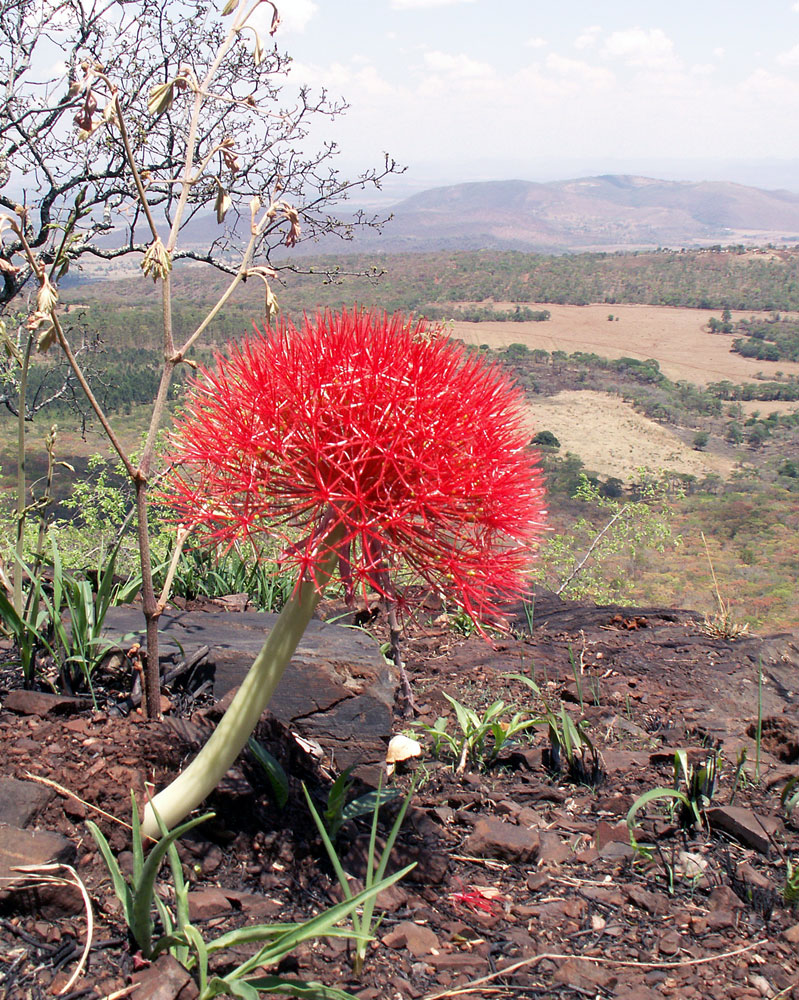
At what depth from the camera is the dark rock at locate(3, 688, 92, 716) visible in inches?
127

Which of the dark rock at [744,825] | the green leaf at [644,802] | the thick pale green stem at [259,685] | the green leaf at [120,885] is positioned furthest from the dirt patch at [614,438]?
the green leaf at [120,885]

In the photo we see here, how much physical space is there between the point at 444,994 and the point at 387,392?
1.67 meters

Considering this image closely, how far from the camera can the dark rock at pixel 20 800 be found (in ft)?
8.04

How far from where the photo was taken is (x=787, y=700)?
5203 mm

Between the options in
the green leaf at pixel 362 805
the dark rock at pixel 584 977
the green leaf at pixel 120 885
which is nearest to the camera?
the green leaf at pixel 120 885

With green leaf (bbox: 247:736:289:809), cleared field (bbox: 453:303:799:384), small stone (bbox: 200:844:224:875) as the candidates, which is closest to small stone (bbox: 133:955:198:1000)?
small stone (bbox: 200:844:224:875)

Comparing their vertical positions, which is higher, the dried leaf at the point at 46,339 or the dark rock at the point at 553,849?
the dried leaf at the point at 46,339

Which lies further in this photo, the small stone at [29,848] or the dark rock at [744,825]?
the dark rock at [744,825]

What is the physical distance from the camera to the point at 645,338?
76812 millimetres

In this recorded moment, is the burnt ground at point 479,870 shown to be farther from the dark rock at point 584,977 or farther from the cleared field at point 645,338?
the cleared field at point 645,338

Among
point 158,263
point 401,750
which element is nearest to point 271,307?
point 158,263

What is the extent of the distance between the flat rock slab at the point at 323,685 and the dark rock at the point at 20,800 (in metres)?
1.19

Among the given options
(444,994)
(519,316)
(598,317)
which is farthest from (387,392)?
(598,317)

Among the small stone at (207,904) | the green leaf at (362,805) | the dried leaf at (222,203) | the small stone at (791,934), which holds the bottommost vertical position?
the small stone at (791,934)
